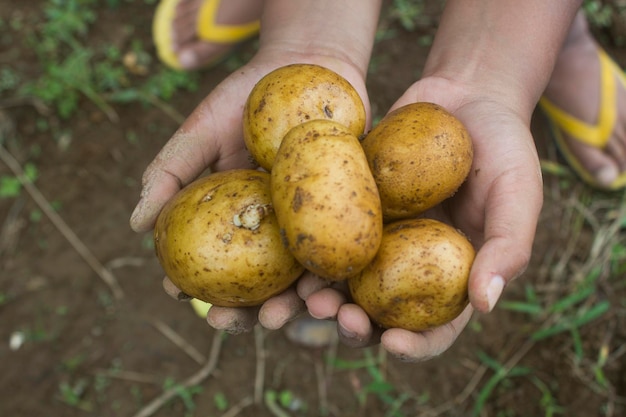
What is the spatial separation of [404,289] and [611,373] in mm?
2250

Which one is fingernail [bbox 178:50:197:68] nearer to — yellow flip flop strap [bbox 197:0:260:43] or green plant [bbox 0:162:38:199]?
yellow flip flop strap [bbox 197:0:260:43]

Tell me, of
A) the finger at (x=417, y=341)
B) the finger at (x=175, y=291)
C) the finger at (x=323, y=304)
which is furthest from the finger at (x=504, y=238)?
the finger at (x=175, y=291)

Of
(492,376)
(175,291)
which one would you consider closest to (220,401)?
(175,291)

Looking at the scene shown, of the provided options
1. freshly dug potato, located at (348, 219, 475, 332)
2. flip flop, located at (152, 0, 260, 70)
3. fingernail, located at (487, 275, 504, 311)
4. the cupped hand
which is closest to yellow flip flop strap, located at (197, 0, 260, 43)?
flip flop, located at (152, 0, 260, 70)

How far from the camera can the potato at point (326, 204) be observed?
202cm

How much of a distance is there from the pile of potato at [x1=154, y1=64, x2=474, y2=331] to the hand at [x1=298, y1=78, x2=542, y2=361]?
90 mm

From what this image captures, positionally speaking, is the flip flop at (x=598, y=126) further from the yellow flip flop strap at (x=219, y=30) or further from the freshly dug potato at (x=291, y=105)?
the freshly dug potato at (x=291, y=105)

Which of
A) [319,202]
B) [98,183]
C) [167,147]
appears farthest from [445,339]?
[98,183]

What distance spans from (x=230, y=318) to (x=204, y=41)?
288cm

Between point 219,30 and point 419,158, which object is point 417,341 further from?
point 219,30

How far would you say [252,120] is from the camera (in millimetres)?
2412

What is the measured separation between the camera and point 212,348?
12.4 ft

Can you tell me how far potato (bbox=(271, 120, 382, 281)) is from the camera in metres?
2.02

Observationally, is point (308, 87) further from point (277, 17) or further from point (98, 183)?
point (98, 183)
